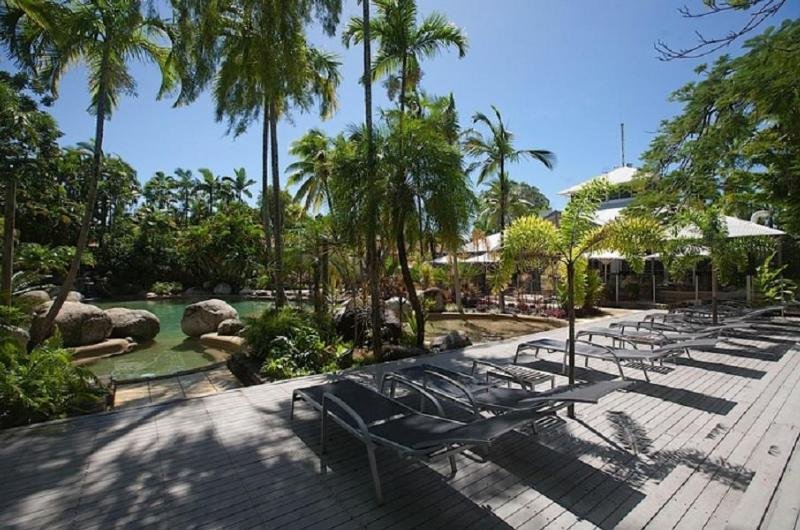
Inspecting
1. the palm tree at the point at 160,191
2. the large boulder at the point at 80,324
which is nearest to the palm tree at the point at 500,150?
the large boulder at the point at 80,324

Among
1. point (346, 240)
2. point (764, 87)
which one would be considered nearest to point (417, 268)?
point (346, 240)

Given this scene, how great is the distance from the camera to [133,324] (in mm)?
11883

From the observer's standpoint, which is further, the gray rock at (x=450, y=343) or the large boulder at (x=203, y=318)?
the large boulder at (x=203, y=318)

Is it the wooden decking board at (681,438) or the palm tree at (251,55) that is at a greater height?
the palm tree at (251,55)

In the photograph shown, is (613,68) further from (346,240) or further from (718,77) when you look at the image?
(346,240)

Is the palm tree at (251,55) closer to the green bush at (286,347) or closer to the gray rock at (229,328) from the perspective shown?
the green bush at (286,347)

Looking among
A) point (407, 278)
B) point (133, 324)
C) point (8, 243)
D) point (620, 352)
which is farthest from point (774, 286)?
point (133, 324)

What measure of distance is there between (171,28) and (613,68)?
31.9 ft

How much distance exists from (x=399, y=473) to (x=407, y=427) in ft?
1.48

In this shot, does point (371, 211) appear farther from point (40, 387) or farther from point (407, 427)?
point (40, 387)

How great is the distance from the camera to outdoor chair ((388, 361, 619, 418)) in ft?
11.6

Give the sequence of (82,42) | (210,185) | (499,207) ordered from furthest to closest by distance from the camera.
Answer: (210,185)
(499,207)
(82,42)

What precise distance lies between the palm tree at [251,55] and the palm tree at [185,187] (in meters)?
39.7

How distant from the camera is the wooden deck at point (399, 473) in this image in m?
2.76
